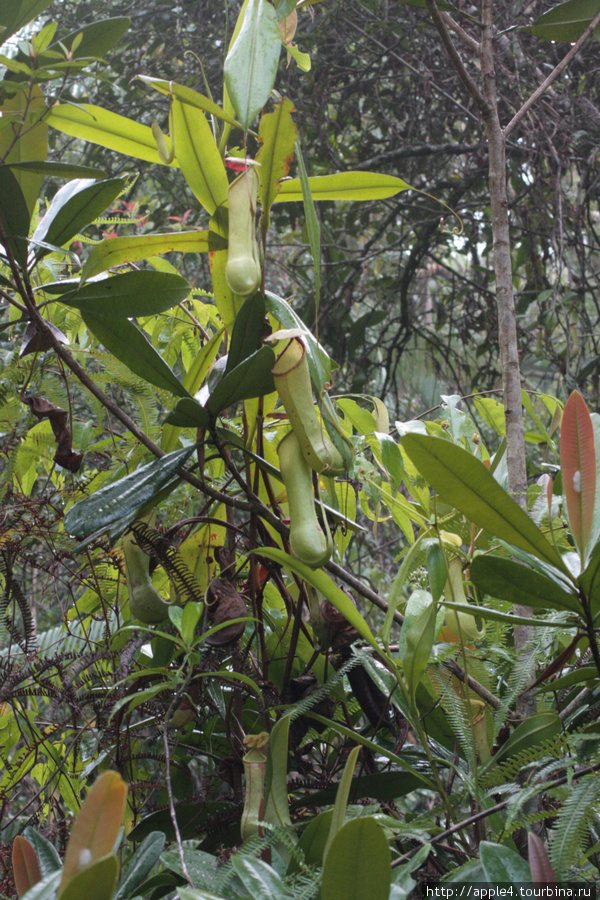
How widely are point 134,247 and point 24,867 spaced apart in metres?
0.49

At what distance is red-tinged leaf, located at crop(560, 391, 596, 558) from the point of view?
0.45 metres

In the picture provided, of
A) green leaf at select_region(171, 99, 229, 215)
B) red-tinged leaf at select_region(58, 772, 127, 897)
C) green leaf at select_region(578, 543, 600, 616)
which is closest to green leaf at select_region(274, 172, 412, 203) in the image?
green leaf at select_region(171, 99, 229, 215)

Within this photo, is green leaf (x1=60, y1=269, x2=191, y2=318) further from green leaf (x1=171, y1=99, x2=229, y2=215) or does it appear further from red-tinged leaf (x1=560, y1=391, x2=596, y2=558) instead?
red-tinged leaf (x1=560, y1=391, x2=596, y2=558)

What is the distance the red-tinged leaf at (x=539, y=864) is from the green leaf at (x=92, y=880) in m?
0.23

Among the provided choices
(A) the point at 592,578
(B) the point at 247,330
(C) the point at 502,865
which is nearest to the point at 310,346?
(B) the point at 247,330

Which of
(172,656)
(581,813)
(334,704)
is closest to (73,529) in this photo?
(172,656)

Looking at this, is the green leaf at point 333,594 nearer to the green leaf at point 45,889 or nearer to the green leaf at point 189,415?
the green leaf at point 189,415

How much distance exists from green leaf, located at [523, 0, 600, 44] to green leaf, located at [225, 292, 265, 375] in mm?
468

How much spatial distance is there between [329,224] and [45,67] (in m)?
1.90

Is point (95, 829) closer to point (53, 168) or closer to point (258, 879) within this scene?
point (258, 879)

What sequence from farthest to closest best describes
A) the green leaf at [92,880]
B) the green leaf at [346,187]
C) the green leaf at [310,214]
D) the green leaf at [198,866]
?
the green leaf at [346,187] < the green leaf at [310,214] < the green leaf at [198,866] < the green leaf at [92,880]

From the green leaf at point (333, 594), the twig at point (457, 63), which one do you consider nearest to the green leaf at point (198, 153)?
the twig at point (457, 63)

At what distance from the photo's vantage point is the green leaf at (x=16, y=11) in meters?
0.60

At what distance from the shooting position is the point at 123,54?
2.39m
